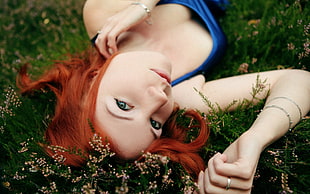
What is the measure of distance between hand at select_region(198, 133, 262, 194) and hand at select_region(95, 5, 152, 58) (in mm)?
1141

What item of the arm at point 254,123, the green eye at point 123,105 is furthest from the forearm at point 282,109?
the green eye at point 123,105

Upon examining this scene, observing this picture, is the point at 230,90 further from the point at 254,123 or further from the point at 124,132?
the point at 124,132

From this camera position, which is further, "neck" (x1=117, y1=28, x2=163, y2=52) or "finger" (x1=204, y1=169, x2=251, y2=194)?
"neck" (x1=117, y1=28, x2=163, y2=52)

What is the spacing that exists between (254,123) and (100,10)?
4.81 ft

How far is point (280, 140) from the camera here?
1952mm

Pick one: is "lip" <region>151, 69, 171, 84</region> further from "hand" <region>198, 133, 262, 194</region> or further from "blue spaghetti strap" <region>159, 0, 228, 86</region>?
"hand" <region>198, 133, 262, 194</region>

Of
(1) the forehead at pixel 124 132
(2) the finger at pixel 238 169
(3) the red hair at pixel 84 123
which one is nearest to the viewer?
(2) the finger at pixel 238 169

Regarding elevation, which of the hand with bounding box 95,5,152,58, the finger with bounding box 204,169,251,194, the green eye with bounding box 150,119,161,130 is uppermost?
the hand with bounding box 95,5,152,58

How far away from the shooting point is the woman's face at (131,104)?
5.65 feet

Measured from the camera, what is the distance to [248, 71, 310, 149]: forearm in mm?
1754

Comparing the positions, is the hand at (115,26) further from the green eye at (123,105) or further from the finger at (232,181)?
the finger at (232,181)

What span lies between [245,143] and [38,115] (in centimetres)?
170

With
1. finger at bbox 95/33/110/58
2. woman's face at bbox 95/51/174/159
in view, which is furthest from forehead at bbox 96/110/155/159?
finger at bbox 95/33/110/58

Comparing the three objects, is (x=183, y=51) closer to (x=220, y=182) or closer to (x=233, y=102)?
(x=233, y=102)
